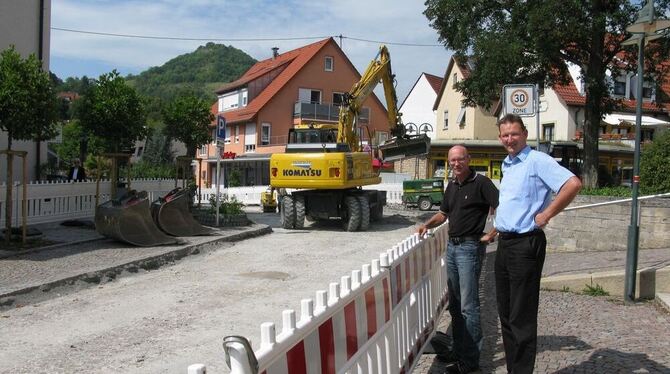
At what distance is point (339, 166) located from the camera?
15891 millimetres

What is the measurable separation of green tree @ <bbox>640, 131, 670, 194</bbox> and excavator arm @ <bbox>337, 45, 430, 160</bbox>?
24.5 ft

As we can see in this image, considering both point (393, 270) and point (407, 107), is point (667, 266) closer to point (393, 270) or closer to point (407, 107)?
point (393, 270)

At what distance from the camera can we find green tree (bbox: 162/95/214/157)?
19.2m

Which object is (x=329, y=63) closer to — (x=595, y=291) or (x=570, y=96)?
(x=570, y=96)

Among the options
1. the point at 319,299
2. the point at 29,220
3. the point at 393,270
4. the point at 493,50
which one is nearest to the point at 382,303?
the point at 393,270

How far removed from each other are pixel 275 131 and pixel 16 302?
40.8 meters

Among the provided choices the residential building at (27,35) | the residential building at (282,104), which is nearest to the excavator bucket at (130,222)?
the residential building at (27,35)

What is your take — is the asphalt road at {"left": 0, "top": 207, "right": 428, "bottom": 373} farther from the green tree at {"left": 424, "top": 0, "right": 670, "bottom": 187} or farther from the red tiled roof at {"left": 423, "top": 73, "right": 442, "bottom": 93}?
the red tiled roof at {"left": 423, "top": 73, "right": 442, "bottom": 93}

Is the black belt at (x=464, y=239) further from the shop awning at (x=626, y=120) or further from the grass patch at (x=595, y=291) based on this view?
the shop awning at (x=626, y=120)

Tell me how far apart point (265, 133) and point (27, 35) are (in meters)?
31.6

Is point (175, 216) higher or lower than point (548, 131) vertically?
lower

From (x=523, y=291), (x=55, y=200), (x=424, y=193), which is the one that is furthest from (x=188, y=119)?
(x=523, y=291)

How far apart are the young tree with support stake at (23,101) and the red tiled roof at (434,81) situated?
154ft

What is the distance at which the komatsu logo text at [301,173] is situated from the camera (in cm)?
1608
